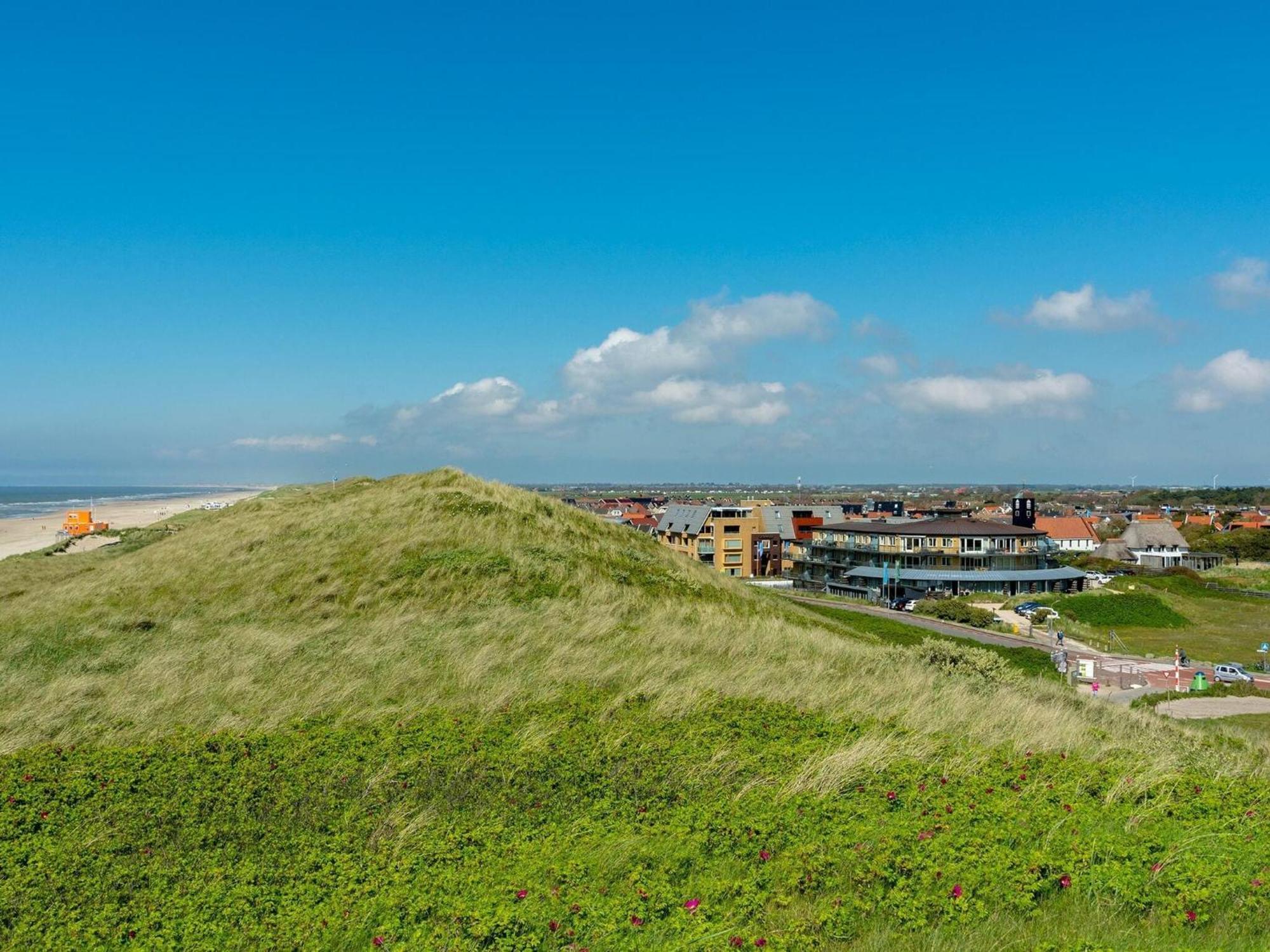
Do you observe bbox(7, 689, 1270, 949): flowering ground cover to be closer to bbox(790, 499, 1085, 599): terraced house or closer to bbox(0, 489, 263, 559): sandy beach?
bbox(0, 489, 263, 559): sandy beach

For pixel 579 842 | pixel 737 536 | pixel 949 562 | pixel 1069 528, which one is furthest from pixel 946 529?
pixel 579 842

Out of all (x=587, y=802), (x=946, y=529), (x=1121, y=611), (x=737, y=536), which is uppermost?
(x=587, y=802)

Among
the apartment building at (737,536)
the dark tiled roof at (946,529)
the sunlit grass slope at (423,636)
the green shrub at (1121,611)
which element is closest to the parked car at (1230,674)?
the green shrub at (1121,611)

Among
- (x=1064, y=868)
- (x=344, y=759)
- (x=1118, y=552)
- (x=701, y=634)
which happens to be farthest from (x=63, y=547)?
(x=1118, y=552)

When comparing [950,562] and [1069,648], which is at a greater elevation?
[950,562]

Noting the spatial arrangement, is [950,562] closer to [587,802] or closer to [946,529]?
[946,529]

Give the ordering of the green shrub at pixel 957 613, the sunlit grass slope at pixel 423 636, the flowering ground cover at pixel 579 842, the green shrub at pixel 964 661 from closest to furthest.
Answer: the flowering ground cover at pixel 579 842 → the sunlit grass slope at pixel 423 636 → the green shrub at pixel 964 661 → the green shrub at pixel 957 613

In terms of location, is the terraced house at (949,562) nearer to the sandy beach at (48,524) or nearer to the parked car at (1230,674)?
the parked car at (1230,674)
